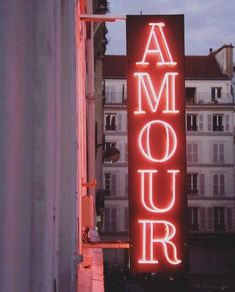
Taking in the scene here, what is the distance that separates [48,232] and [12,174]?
38cm

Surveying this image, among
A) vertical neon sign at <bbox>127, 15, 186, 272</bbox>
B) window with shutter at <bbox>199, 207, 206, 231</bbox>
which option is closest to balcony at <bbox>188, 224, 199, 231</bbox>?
window with shutter at <bbox>199, 207, 206, 231</bbox>

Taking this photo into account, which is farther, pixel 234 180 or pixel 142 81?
pixel 234 180

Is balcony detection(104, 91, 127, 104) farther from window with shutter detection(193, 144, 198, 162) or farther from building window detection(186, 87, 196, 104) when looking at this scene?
window with shutter detection(193, 144, 198, 162)

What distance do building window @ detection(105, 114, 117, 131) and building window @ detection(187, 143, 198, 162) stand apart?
649 centimetres

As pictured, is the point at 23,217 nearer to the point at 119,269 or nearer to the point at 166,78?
the point at 166,78

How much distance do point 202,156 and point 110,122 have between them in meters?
8.20

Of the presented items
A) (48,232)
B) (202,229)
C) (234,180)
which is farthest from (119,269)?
(48,232)

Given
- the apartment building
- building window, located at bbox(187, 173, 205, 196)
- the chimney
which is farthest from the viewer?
the chimney

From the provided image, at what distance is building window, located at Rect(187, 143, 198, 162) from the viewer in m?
45.4

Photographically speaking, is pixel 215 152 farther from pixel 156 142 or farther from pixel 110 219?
pixel 156 142

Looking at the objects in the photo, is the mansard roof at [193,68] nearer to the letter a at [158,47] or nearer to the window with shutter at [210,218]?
the window with shutter at [210,218]

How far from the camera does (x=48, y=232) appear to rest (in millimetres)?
2215

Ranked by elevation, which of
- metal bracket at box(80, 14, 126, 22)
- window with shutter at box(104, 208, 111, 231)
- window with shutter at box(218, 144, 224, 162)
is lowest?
window with shutter at box(104, 208, 111, 231)

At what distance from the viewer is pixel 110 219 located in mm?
→ 43719
